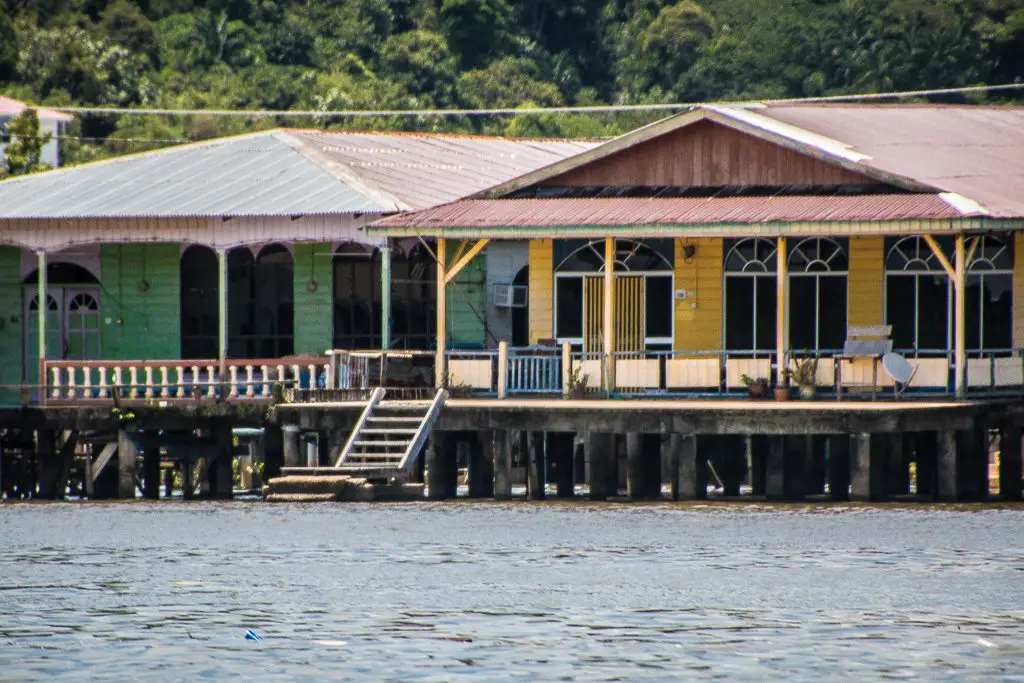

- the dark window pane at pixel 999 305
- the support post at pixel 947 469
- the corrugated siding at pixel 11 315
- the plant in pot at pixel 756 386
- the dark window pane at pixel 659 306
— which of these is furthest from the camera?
the corrugated siding at pixel 11 315

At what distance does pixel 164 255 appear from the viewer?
38.2 metres

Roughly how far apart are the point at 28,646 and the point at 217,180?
1877cm

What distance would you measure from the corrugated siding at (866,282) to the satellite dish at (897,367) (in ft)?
10.2

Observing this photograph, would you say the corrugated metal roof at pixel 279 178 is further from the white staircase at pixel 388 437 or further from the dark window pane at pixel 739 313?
the dark window pane at pixel 739 313

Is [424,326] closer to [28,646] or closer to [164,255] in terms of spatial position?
[164,255]

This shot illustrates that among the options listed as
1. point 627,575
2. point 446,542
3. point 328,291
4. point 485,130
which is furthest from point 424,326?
point 485,130

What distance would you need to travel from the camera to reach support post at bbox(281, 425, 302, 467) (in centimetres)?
3266

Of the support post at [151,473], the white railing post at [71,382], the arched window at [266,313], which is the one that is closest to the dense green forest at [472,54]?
the arched window at [266,313]

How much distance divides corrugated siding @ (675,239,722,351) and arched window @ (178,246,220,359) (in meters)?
7.72

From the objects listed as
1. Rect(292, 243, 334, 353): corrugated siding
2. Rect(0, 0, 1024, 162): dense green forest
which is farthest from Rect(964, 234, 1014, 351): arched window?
Rect(0, 0, 1024, 162): dense green forest

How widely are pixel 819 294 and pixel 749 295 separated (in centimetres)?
108

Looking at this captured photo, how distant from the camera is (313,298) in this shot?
1491 inches

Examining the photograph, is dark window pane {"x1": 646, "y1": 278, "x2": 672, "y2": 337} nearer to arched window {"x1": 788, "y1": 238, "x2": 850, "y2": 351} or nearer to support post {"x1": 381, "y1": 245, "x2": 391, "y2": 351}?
arched window {"x1": 788, "y1": 238, "x2": 850, "y2": 351}

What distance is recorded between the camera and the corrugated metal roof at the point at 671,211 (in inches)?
1258
